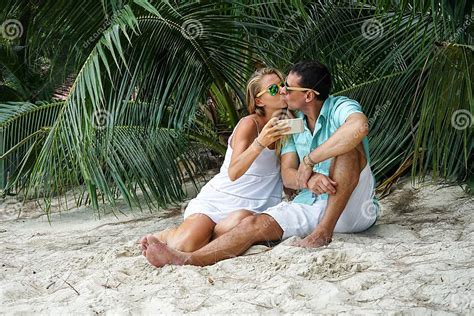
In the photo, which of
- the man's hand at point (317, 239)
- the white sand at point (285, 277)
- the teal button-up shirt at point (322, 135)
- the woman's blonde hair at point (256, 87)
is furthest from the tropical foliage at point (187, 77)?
the man's hand at point (317, 239)

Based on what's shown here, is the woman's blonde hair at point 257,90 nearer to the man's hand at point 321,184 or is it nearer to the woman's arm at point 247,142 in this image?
the woman's arm at point 247,142

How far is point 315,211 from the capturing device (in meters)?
3.55

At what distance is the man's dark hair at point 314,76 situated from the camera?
3.50 m

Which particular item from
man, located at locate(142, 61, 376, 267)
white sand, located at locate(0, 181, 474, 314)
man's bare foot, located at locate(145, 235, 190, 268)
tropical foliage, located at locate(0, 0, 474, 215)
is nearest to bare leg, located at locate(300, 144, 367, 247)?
man, located at locate(142, 61, 376, 267)

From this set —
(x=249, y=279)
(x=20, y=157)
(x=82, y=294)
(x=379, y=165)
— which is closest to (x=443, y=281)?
(x=249, y=279)

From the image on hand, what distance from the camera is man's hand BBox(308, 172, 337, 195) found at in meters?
3.39

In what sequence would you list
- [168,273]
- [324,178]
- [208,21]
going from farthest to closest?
[208,21], [324,178], [168,273]

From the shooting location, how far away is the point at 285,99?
3.54 metres

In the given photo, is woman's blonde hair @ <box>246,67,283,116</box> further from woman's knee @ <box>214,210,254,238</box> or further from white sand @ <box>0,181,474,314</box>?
white sand @ <box>0,181,474,314</box>

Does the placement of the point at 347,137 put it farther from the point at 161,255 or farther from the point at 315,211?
the point at 161,255

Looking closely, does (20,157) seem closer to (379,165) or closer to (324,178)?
(379,165)

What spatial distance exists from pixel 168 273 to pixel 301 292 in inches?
26.2

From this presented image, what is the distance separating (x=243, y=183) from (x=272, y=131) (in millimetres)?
394

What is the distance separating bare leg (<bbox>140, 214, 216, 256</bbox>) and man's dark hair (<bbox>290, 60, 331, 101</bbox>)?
73 centimetres
